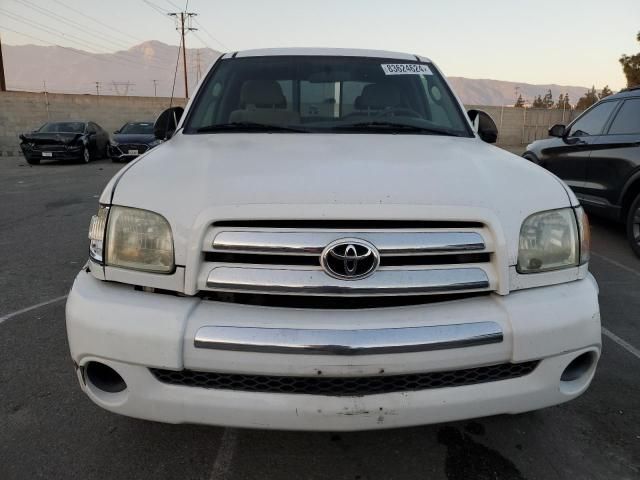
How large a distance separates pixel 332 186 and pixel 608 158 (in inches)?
201

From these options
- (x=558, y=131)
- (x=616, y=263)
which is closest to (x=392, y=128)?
(x=616, y=263)

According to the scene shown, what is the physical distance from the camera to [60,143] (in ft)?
51.7

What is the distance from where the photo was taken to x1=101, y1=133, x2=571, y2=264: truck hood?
1.76m

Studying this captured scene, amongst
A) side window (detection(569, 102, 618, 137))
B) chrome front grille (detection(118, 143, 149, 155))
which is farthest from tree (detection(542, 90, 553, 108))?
side window (detection(569, 102, 618, 137))

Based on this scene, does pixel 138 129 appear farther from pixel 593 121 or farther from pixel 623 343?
pixel 623 343

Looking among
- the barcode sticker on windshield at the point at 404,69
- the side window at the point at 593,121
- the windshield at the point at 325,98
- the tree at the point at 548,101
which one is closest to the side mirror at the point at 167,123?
the windshield at the point at 325,98

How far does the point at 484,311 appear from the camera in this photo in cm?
175

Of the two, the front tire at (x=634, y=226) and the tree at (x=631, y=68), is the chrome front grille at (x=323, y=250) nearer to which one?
the front tire at (x=634, y=226)

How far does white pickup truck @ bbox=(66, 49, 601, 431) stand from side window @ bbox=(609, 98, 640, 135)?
434 centimetres

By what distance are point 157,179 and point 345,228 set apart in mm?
809

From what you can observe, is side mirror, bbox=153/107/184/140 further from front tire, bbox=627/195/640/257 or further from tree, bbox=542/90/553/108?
tree, bbox=542/90/553/108

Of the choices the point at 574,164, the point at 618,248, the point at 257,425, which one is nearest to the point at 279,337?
the point at 257,425

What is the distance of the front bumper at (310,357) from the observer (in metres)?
1.65

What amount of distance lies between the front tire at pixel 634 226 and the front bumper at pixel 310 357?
13.8ft
